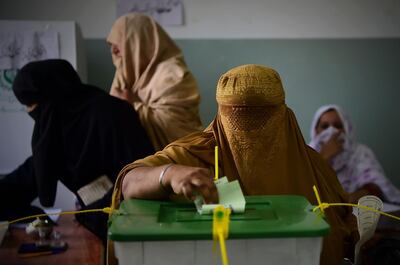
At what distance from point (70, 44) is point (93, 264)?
1.72m

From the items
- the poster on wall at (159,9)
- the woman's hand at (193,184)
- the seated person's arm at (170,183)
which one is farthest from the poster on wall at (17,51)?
the woman's hand at (193,184)

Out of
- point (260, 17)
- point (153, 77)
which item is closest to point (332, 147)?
point (260, 17)

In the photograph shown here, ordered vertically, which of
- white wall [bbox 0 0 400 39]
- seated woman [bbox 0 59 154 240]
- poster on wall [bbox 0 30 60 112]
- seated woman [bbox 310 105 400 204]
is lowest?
seated woman [bbox 310 105 400 204]

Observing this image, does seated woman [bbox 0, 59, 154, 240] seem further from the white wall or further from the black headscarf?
the white wall

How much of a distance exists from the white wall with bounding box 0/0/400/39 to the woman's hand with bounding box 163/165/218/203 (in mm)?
2525

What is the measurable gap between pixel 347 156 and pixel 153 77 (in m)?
1.44

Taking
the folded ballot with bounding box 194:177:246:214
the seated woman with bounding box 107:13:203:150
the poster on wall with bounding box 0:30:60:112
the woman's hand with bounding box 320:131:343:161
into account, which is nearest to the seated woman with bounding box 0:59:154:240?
the seated woman with bounding box 107:13:203:150

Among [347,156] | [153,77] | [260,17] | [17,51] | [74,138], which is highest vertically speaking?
[260,17]

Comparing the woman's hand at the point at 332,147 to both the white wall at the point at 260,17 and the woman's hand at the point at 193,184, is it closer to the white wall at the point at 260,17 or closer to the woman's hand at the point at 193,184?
the white wall at the point at 260,17

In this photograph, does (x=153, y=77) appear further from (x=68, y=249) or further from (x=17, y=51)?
(x=68, y=249)

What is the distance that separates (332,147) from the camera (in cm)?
306

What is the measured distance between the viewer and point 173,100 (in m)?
2.41

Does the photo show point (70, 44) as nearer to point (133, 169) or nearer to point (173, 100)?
point (173, 100)

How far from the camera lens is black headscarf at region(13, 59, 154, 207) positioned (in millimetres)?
1840
